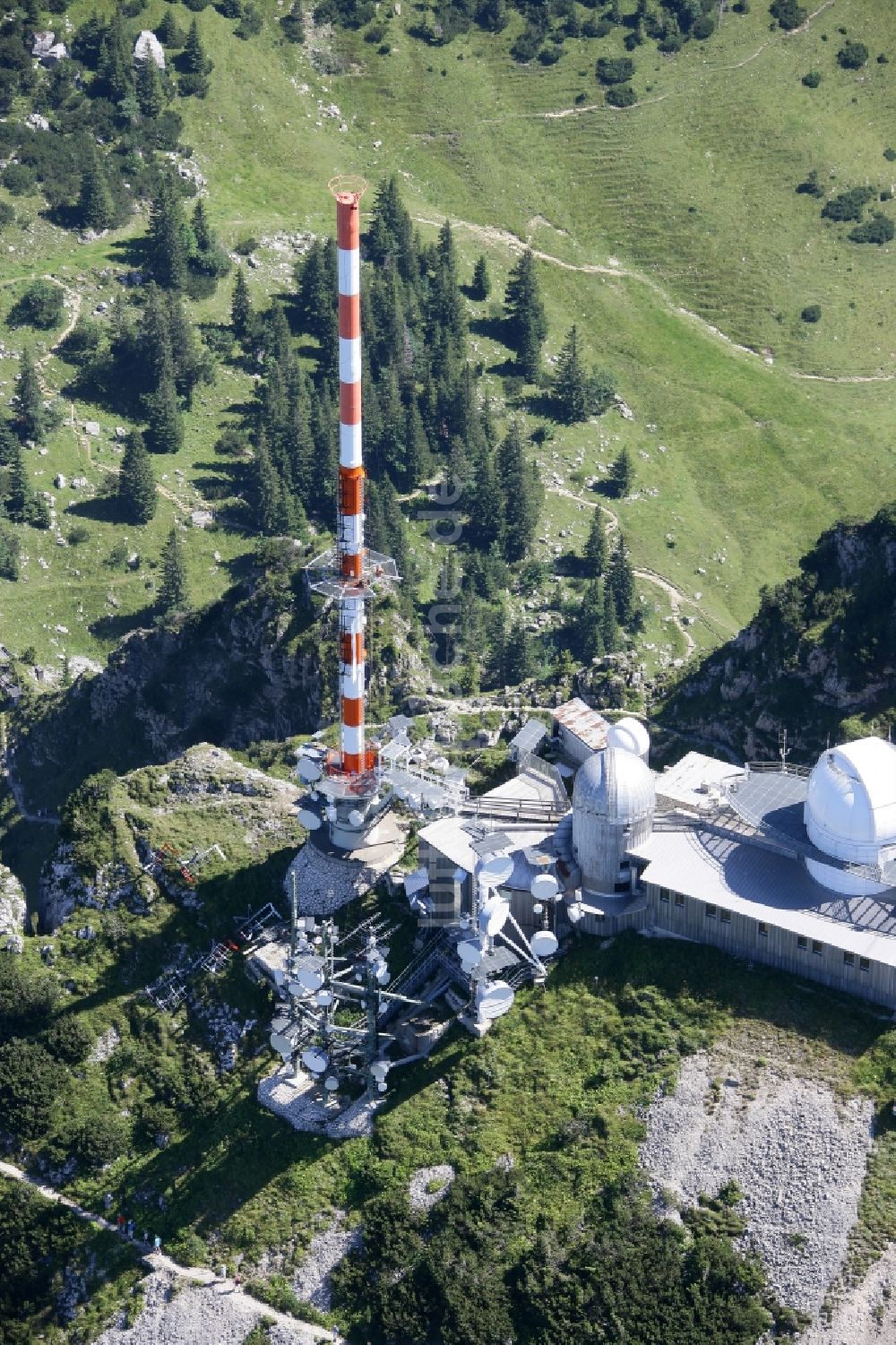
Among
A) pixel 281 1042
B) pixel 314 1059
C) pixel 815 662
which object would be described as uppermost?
pixel 815 662

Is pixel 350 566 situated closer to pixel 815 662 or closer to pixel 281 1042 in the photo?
pixel 281 1042

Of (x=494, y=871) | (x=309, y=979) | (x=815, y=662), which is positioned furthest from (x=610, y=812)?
(x=815, y=662)

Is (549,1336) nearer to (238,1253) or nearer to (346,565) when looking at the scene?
(238,1253)

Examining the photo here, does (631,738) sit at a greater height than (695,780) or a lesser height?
greater

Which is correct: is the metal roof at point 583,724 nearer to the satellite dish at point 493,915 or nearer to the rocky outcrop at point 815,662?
the rocky outcrop at point 815,662

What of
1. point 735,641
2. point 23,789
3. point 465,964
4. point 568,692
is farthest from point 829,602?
point 23,789

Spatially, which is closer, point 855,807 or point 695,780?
point 855,807
